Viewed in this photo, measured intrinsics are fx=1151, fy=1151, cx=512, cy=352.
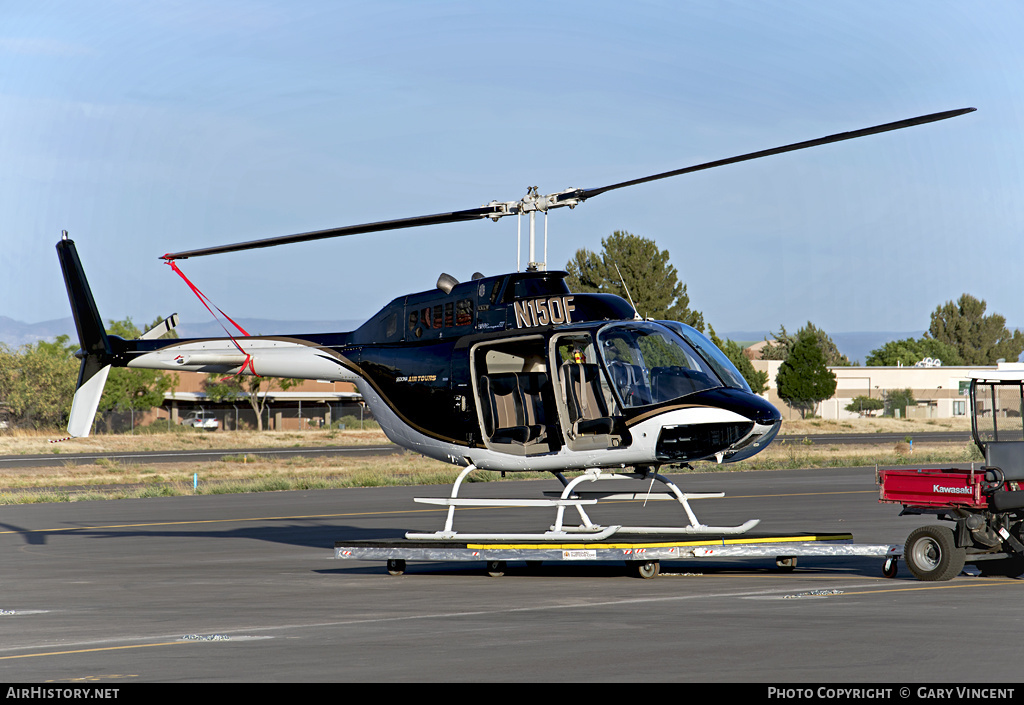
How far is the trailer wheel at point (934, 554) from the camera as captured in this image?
48.4 ft

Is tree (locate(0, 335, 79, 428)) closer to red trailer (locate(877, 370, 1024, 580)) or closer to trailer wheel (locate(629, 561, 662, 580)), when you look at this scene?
trailer wheel (locate(629, 561, 662, 580))

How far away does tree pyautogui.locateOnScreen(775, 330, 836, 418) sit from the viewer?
104 m

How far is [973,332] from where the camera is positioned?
17562 centimetres

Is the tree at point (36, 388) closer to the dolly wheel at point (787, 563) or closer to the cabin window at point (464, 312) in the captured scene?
the cabin window at point (464, 312)

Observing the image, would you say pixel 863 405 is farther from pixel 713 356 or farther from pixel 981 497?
pixel 981 497

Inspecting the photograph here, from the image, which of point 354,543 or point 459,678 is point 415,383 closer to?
point 354,543

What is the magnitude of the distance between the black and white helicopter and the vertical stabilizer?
2.54m

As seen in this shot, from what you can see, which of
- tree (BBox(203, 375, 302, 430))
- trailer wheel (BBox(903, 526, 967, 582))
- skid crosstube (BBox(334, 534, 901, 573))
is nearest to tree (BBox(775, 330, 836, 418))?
tree (BBox(203, 375, 302, 430))

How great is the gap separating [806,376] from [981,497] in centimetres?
9247

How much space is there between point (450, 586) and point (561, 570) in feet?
8.67

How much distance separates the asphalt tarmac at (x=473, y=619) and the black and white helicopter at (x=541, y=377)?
1768 mm

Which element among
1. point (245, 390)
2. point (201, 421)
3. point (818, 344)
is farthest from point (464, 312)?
point (818, 344)

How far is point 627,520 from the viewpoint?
2602 centimetres
